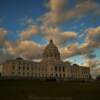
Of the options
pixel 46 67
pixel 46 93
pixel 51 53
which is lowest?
pixel 46 93

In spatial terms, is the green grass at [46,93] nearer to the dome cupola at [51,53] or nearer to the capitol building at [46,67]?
the capitol building at [46,67]

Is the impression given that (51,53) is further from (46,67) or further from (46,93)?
(46,93)

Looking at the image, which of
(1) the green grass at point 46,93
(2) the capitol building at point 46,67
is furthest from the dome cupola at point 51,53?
(1) the green grass at point 46,93

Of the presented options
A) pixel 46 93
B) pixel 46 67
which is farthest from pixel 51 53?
pixel 46 93

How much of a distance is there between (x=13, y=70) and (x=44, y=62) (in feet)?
82.1

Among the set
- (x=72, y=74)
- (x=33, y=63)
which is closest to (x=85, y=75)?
(x=72, y=74)

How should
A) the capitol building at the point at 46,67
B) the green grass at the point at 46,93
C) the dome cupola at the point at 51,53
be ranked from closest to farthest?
the green grass at the point at 46,93
the capitol building at the point at 46,67
the dome cupola at the point at 51,53

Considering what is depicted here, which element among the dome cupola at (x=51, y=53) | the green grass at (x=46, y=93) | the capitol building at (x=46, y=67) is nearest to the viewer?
the green grass at (x=46, y=93)

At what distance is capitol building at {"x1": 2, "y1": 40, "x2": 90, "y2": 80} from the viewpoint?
142000 millimetres

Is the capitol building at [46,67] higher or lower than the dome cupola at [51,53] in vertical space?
lower

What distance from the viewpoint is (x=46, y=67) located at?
157 metres

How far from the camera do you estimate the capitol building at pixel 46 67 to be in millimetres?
142000

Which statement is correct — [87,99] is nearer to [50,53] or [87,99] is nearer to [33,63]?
[33,63]

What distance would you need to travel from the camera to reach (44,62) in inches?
6176
